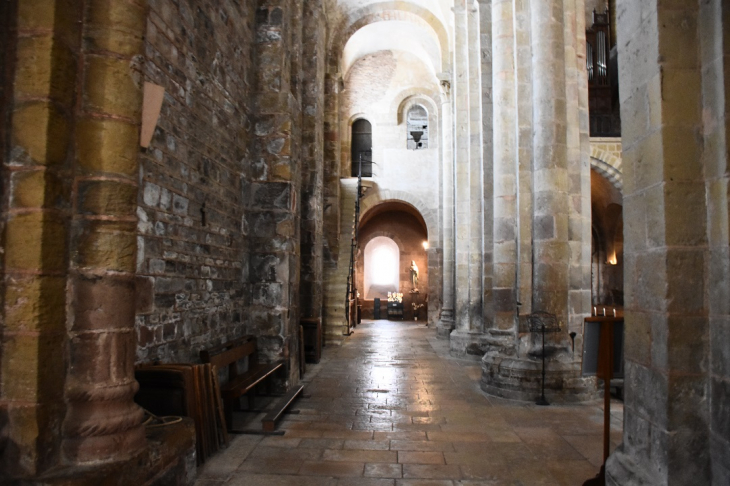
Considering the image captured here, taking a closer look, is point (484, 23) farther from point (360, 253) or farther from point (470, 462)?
point (360, 253)

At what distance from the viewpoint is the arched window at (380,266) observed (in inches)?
953

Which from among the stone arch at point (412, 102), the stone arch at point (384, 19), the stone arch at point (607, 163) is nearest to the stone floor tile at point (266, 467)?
the stone arch at point (384, 19)

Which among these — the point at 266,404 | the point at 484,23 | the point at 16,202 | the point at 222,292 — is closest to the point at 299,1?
the point at 484,23

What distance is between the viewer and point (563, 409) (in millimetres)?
6105

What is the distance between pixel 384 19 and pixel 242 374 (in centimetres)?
1414

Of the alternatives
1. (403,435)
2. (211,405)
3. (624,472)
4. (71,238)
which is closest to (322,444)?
(403,435)

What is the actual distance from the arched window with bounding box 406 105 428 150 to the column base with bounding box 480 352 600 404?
13.9 metres

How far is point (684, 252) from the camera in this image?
2.79m

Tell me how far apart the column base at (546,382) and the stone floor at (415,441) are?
19cm

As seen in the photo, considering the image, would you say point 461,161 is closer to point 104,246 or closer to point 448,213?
point 448,213

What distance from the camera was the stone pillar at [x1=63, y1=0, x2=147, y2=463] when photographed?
9.24 ft

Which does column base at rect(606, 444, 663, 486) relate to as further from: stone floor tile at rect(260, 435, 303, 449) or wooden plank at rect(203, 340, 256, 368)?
wooden plank at rect(203, 340, 256, 368)

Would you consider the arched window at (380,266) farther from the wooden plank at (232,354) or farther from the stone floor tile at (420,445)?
the stone floor tile at (420,445)

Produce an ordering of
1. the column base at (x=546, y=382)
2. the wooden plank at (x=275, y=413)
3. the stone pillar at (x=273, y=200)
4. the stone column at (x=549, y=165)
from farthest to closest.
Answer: the stone pillar at (x=273, y=200)
the stone column at (x=549, y=165)
the column base at (x=546, y=382)
the wooden plank at (x=275, y=413)
